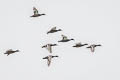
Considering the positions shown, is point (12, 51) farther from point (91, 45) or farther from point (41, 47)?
point (91, 45)

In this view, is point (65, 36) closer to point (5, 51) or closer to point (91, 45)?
point (91, 45)

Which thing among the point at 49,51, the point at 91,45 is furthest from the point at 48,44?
the point at 91,45

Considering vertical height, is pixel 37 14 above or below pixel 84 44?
above

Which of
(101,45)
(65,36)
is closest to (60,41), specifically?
(65,36)

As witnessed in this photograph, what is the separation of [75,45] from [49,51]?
3.92 ft

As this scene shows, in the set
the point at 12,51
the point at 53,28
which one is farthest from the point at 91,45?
the point at 12,51

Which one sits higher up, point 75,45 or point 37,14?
point 37,14

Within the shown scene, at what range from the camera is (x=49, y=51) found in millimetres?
Answer: 22594

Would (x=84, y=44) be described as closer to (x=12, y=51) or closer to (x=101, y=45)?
(x=101, y=45)

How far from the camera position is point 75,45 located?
22516 mm

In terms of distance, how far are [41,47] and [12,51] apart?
131 centimetres

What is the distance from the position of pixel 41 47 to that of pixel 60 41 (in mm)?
900

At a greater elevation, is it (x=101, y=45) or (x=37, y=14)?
(x=37, y=14)

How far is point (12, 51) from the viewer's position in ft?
73.8
